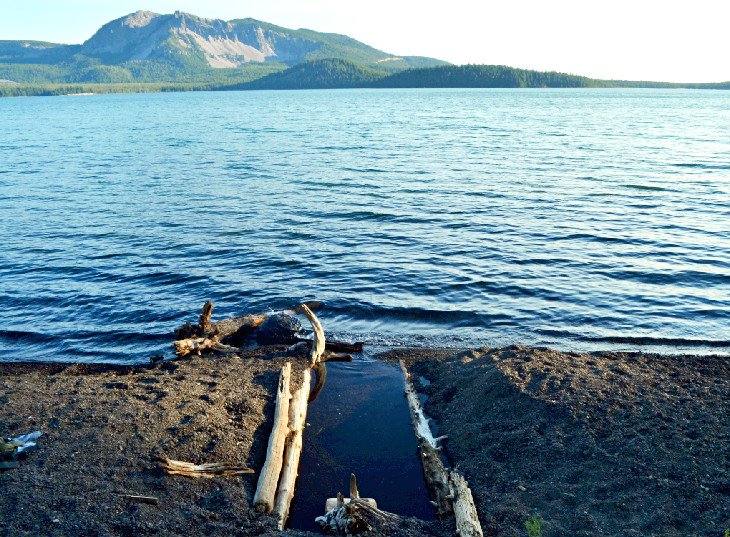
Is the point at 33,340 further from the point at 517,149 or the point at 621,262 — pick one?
the point at 517,149

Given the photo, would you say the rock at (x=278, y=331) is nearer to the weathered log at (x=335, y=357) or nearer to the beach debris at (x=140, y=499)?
the weathered log at (x=335, y=357)

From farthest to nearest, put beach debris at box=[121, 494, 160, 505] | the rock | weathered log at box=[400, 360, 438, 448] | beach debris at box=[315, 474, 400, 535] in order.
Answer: the rock → weathered log at box=[400, 360, 438, 448] → beach debris at box=[121, 494, 160, 505] → beach debris at box=[315, 474, 400, 535]

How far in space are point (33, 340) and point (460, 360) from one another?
41.6 ft

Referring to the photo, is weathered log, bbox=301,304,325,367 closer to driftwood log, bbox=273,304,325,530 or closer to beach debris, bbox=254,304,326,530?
driftwood log, bbox=273,304,325,530

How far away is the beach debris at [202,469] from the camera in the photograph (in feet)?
35.1

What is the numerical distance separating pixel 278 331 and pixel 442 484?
842cm

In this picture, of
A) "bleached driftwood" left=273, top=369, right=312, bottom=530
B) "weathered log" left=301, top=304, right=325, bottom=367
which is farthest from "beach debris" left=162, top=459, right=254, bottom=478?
"weathered log" left=301, top=304, right=325, bottom=367

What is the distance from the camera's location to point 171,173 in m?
48.2

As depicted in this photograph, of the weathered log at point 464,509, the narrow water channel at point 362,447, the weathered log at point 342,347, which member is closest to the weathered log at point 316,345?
the narrow water channel at point 362,447

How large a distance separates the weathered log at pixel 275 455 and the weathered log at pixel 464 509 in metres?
2.96

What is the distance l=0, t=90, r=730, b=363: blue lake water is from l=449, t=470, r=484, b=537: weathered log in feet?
25.8

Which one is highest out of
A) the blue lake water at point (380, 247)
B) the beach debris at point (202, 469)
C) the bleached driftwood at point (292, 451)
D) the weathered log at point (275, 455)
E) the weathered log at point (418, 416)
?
the beach debris at point (202, 469)

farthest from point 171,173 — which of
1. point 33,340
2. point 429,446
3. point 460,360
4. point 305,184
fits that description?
point 429,446

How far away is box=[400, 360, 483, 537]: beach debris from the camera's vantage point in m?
9.61
